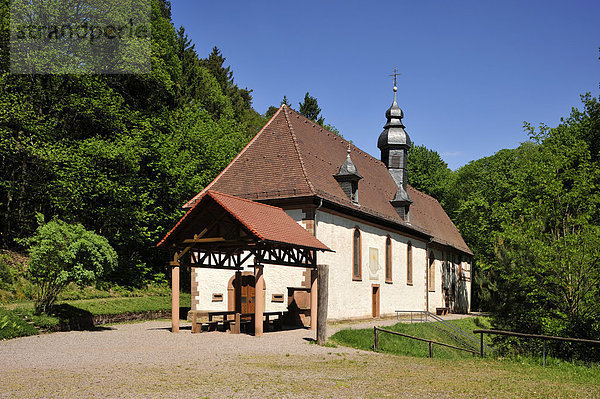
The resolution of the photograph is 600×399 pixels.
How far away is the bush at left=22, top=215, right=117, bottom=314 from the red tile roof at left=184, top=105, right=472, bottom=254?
6678 millimetres

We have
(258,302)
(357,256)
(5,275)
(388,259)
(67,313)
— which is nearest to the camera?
(258,302)

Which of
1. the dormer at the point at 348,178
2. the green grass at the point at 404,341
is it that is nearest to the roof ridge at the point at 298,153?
the dormer at the point at 348,178

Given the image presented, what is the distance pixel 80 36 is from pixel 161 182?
9511 millimetres

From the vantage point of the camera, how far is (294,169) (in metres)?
23.1

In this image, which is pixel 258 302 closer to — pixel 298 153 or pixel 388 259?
pixel 298 153

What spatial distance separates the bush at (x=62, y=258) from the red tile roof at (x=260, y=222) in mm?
2230

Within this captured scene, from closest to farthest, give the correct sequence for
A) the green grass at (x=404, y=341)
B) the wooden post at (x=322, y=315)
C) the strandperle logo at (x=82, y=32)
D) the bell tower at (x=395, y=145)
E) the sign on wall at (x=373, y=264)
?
1. the wooden post at (x=322, y=315)
2. the green grass at (x=404, y=341)
3. the sign on wall at (x=373, y=264)
4. the strandperle logo at (x=82, y=32)
5. the bell tower at (x=395, y=145)

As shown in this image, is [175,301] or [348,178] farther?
[348,178]

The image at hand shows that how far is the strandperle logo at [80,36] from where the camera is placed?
29.0 meters

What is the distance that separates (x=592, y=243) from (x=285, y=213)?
35.1 ft

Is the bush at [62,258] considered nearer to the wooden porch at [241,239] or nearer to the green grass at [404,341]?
the wooden porch at [241,239]

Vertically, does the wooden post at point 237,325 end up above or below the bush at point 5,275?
below

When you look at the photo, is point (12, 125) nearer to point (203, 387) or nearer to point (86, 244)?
point (86, 244)

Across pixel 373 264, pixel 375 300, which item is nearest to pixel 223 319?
pixel 373 264
